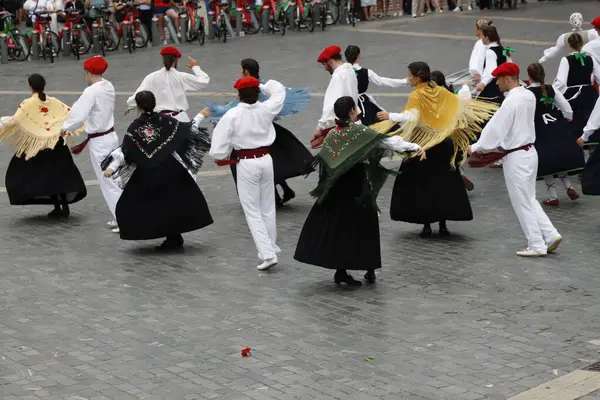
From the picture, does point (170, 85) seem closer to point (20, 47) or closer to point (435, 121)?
point (435, 121)

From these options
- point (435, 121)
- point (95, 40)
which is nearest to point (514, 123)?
point (435, 121)

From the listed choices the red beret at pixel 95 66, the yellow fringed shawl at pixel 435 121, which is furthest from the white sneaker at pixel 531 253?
the red beret at pixel 95 66

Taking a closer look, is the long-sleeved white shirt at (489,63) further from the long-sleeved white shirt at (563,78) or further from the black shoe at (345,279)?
the black shoe at (345,279)

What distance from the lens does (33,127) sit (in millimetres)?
12961

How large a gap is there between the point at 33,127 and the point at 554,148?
5.65m

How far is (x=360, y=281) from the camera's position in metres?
10.3

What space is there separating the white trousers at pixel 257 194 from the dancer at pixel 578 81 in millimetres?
4349

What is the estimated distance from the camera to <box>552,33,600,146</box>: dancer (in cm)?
1367

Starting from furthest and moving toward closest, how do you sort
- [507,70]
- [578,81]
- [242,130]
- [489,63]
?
[489,63] < [578,81] < [507,70] < [242,130]

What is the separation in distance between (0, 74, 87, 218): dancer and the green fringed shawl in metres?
4.15

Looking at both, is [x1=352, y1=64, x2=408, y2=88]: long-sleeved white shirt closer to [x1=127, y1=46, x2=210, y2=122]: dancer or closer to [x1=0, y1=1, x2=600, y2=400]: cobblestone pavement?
[x1=0, y1=1, x2=600, y2=400]: cobblestone pavement

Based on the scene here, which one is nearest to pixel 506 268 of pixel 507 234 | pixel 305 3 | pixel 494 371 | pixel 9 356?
pixel 507 234

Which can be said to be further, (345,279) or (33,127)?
(33,127)

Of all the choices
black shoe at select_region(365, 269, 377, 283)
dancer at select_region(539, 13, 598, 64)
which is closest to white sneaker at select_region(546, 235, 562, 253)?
black shoe at select_region(365, 269, 377, 283)
